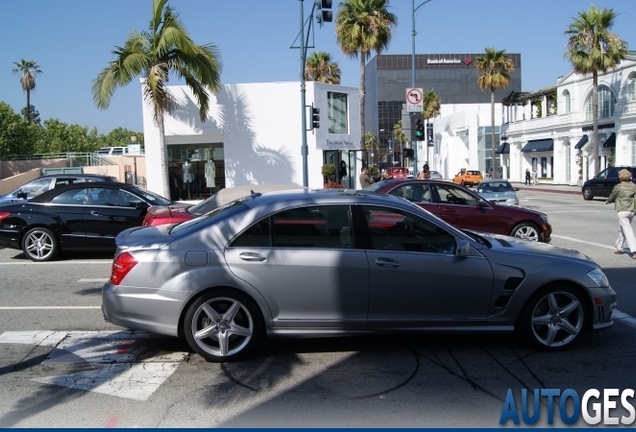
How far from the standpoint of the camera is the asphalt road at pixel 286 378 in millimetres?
4797

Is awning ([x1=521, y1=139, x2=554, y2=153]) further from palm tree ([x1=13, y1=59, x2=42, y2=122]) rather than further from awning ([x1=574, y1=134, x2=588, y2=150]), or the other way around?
palm tree ([x1=13, y1=59, x2=42, y2=122])

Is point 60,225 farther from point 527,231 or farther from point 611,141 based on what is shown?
point 611,141

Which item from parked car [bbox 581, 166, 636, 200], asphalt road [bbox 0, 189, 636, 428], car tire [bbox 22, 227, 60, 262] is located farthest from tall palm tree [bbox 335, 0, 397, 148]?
asphalt road [bbox 0, 189, 636, 428]

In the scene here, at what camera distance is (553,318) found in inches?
243

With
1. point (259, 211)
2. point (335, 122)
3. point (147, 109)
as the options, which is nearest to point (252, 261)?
point (259, 211)

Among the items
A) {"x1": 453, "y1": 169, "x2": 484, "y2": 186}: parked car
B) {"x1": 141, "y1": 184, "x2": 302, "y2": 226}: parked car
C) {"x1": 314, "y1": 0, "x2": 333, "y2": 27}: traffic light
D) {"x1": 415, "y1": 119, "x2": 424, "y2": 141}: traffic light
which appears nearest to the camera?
{"x1": 141, "y1": 184, "x2": 302, "y2": 226}: parked car

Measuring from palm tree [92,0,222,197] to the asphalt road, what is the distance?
1603 centimetres

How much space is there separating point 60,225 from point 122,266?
7110mm

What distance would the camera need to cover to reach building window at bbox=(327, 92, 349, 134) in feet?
104

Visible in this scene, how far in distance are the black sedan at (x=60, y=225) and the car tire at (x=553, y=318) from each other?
852cm

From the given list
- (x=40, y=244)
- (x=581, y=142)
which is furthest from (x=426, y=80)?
(x=40, y=244)

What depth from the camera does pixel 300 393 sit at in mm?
5223

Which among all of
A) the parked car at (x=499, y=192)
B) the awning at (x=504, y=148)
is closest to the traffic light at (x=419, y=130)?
the parked car at (x=499, y=192)

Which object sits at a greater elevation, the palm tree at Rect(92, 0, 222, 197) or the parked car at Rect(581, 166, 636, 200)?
the palm tree at Rect(92, 0, 222, 197)
